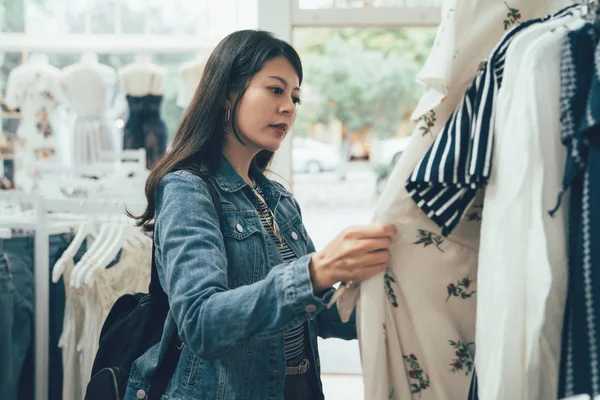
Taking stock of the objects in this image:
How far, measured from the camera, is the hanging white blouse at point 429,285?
109cm

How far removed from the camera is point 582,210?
0.91m

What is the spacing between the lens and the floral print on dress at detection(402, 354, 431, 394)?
3.82 feet

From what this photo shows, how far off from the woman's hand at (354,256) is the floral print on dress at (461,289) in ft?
0.45

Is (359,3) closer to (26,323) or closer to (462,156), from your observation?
(26,323)

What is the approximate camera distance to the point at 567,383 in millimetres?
915

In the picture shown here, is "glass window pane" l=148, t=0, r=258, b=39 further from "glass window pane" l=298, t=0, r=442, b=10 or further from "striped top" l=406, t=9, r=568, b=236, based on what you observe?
"striped top" l=406, t=9, r=568, b=236

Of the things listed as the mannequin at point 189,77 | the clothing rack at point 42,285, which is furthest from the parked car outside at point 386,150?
the clothing rack at point 42,285

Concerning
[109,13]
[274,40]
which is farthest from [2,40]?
[274,40]

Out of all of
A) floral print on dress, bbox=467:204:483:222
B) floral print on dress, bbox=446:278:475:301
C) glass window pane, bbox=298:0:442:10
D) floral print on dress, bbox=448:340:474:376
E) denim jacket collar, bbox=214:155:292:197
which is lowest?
floral print on dress, bbox=448:340:474:376

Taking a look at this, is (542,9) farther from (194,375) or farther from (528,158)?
(194,375)

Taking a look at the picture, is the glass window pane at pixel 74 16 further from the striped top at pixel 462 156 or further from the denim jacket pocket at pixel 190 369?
the striped top at pixel 462 156

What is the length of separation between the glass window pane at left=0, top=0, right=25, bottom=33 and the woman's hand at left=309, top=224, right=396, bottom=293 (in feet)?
15.7

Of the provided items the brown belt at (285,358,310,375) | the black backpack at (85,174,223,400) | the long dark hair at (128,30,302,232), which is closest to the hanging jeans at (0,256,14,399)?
the black backpack at (85,174,223,400)

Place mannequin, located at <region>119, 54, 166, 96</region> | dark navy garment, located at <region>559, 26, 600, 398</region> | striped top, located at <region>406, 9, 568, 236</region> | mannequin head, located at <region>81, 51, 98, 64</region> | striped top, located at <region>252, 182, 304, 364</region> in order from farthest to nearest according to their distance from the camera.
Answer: mannequin head, located at <region>81, 51, 98, 64</region>, mannequin, located at <region>119, 54, 166, 96</region>, striped top, located at <region>252, 182, 304, 364</region>, striped top, located at <region>406, 9, 568, 236</region>, dark navy garment, located at <region>559, 26, 600, 398</region>
